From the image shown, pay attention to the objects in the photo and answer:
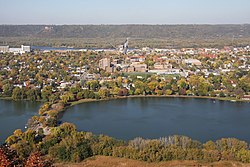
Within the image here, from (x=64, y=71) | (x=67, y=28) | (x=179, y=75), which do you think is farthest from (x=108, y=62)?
(x=67, y=28)

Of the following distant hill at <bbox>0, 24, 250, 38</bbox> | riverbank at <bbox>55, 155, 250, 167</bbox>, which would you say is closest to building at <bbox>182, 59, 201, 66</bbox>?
riverbank at <bbox>55, 155, 250, 167</bbox>

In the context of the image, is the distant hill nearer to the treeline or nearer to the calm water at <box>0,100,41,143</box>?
the calm water at <box>0,100,41,143</box>

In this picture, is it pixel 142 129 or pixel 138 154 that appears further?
pixel 142 129

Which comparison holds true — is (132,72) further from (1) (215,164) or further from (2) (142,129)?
(1) (215,164)

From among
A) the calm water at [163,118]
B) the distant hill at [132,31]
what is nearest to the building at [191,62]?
the calm water at [163,118]

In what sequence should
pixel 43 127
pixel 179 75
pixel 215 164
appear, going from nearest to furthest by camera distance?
pixel 215 164 < pixel 43 127 < pixel 179 75

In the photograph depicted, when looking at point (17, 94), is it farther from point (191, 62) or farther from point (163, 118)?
point (191, 62)
